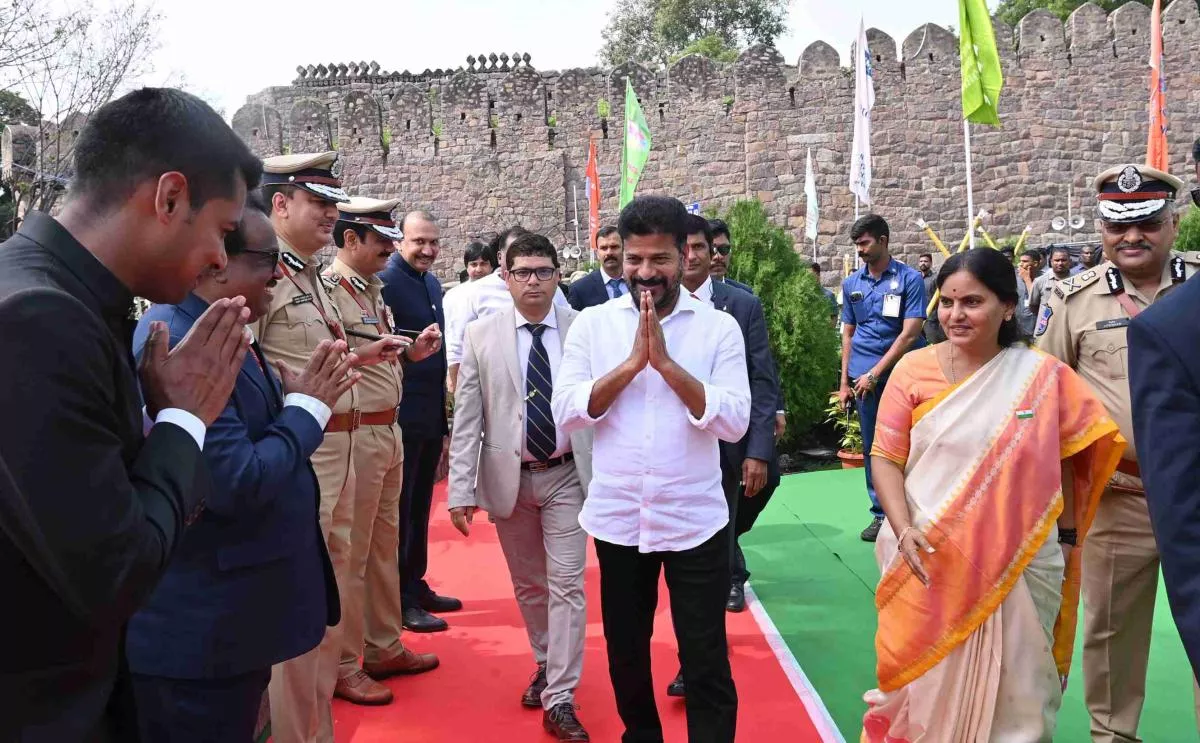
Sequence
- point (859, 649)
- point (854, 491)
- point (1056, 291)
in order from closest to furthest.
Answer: point (1056, 291)
point (859, 649)
point (854, 491)

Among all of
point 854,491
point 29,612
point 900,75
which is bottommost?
point 854,491

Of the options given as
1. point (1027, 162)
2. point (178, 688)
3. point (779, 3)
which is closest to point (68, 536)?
point (178, 688)

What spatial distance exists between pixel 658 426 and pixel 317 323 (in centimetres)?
115

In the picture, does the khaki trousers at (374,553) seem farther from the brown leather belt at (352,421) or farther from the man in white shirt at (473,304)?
the man in white shirt at (473,304)

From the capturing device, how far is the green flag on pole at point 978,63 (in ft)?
21.9

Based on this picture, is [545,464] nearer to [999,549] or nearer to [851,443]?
[999,549]

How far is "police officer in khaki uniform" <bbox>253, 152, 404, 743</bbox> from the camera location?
2.79m

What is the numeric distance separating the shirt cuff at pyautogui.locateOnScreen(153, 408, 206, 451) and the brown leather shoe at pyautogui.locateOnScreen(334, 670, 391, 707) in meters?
2.33

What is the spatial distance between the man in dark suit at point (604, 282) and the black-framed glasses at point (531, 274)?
91 cm

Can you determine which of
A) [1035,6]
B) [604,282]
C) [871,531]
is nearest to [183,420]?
[604,282]

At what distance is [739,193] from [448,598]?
43.4 ft

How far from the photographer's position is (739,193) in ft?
54.0

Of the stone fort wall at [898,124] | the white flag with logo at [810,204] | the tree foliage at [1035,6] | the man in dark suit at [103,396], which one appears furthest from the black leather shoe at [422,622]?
the tree foliage at [1035,6]

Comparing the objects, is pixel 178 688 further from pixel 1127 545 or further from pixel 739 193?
pixel 739 193
